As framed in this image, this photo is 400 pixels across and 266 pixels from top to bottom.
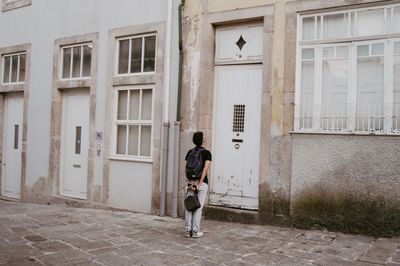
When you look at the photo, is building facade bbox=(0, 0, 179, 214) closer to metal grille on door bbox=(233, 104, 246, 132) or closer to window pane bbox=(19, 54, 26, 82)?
window pane bbox=(19, 54, 26, 82)

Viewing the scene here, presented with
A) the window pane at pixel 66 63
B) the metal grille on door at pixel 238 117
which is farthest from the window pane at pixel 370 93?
the window pane at pixel 66 63

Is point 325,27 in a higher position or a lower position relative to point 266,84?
higher

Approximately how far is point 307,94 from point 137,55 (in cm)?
385

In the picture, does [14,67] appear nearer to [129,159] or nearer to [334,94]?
[129,159]

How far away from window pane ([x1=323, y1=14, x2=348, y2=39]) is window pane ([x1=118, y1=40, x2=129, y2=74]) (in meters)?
4.31

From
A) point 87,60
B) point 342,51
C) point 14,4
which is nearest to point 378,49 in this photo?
point 342,51

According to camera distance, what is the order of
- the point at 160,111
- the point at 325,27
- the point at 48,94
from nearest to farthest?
the point at 325,27
the point at 160,111
the point at 48,94

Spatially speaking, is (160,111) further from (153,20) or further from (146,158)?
(153,20)

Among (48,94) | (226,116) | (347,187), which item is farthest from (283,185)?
(48,94)

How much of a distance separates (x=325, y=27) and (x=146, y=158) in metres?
4.26

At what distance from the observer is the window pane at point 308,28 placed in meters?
7.46

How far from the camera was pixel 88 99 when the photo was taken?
10.4 meters

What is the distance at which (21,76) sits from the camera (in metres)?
12.0

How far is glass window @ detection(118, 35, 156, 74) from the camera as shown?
934 cm
